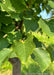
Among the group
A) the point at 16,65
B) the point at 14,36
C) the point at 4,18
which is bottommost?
the point at 16,65

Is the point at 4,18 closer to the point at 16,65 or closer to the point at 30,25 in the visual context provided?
the point at 30,25

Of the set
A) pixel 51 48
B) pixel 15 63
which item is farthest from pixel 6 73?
pixel 51 48

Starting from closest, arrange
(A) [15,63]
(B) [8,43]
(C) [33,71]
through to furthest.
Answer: (B) [8,43] → (A) [15,63] → (C) [33,71]

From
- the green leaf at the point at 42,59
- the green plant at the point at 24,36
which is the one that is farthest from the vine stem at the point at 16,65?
the green leaf at the point at 42,59

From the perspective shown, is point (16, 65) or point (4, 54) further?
point (16, 65)

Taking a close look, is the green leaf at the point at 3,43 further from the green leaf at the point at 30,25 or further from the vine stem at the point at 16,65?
the vine stem at the point at 16,65

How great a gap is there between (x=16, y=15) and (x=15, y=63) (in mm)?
733

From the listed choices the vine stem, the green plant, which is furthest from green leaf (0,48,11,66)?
the vine stem

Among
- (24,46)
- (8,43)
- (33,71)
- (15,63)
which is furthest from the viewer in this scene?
(33,71)

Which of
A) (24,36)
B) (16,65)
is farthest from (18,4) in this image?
(16,65)

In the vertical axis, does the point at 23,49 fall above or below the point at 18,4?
below

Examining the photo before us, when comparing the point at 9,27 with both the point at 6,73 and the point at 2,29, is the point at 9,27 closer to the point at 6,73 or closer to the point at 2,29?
the point at 2,29

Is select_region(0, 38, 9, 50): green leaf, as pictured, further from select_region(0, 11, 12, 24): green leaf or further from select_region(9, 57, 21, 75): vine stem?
select_region(9, 57, 21, 75): vine stem

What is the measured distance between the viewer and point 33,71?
499 centimetres
